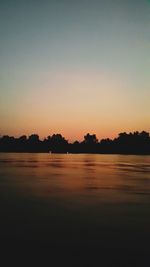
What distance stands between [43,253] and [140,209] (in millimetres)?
10544

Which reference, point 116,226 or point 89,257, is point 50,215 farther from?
point 89,257

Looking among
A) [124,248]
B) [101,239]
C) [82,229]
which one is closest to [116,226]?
[82,229]

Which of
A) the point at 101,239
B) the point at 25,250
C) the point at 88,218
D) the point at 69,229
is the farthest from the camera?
the point at 88,218

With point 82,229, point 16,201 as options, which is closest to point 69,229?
point 82,229

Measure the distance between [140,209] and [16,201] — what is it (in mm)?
8514

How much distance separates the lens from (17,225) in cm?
1452

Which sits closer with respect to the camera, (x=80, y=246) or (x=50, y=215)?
(x=80, y=246)

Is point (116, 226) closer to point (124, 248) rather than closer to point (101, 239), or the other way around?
point (101, 239)

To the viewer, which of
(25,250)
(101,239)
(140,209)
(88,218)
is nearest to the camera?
(25,250)

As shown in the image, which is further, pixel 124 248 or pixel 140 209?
pixel 140 209

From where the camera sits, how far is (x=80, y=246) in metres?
11.0

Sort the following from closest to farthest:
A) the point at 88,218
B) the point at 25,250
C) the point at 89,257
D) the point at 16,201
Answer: the point at 89,257, the point at 25,250, the point at 88,218, the point at 16,201

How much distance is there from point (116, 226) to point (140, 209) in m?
5.26

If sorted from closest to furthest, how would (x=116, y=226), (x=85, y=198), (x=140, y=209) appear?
(x=116, y=226), (x=140, y=209), (x=85, y=198)
